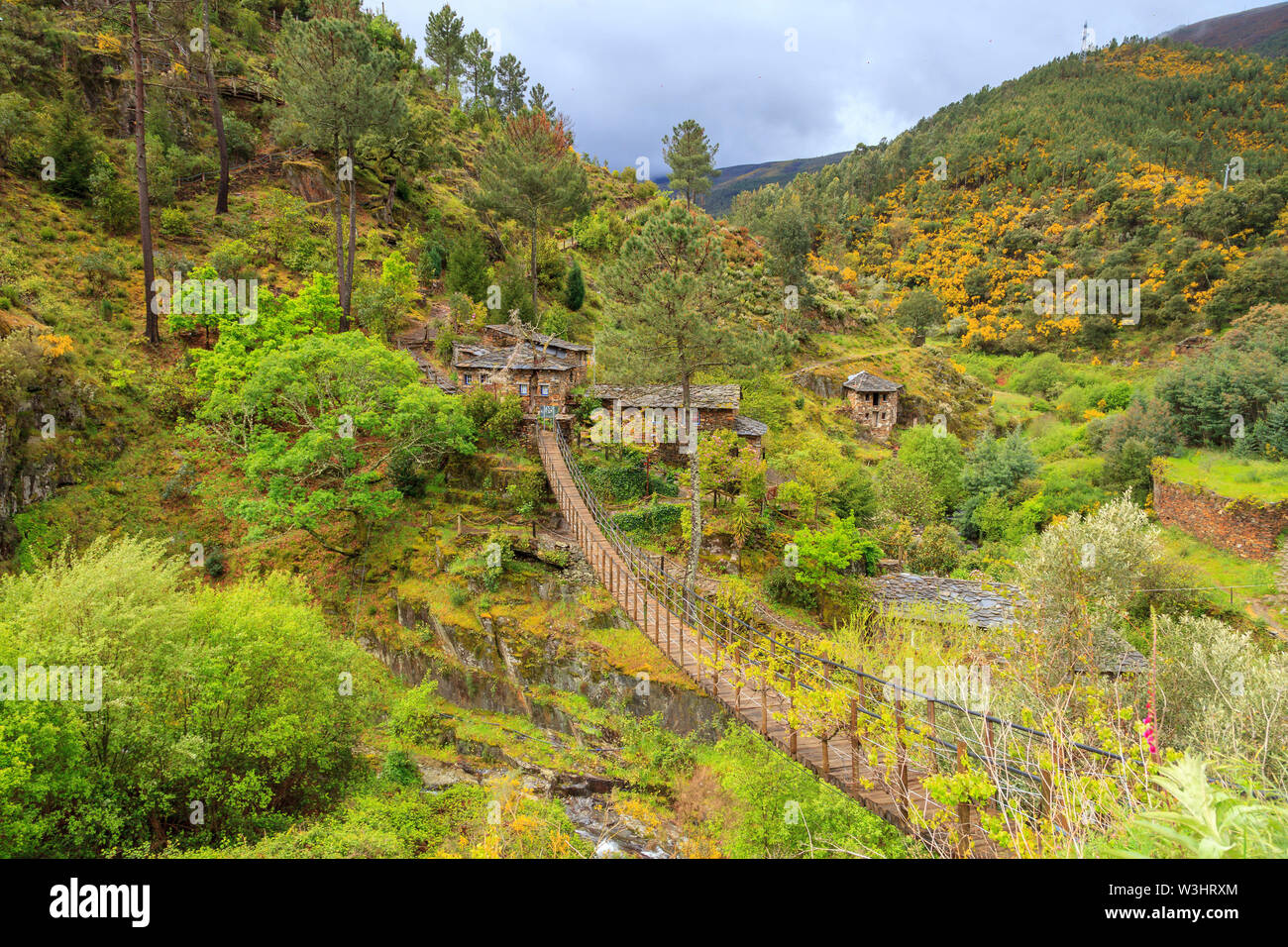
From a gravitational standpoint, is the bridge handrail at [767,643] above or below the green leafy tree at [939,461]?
below

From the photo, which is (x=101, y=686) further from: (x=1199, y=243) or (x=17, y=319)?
(x=1199, y=243)

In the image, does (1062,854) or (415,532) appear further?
(415,532)

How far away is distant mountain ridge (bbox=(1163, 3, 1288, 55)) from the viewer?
115550 millimetres

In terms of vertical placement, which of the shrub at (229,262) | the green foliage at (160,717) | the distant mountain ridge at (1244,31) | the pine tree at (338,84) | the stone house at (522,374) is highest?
the distant mountain ridge at (1244,31)

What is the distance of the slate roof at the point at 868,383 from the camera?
33656 mm

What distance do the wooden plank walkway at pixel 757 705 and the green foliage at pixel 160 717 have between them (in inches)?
248

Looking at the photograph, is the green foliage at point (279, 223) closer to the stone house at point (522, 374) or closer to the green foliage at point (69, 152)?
the green foliage at point (69, 152)

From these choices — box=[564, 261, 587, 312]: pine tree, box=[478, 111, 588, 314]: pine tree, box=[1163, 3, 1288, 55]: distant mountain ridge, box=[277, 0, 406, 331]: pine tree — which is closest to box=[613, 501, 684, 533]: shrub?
box=[478, 111, 588, 314]: pine tree

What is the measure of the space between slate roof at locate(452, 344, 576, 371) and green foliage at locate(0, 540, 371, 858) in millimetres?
12415

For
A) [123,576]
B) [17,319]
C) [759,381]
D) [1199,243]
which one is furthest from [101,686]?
[1199,243]

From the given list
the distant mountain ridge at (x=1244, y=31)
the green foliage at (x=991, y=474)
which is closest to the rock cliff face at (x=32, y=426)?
the green foliage at (x=991, y=474)

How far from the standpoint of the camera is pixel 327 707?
11359 millimetres

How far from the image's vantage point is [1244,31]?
126875 mm
